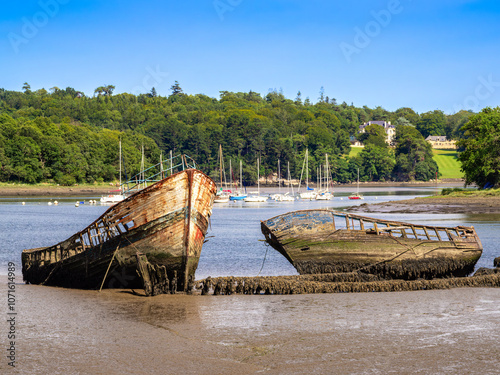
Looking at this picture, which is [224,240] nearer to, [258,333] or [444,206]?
[258,333]

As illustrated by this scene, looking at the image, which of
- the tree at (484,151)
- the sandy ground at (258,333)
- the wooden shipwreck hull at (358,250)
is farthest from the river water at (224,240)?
the tree at (484,151)

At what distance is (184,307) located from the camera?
18672 mm

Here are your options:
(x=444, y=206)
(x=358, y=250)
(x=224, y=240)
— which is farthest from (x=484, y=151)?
(x=358, y=250)

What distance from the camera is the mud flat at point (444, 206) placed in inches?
2694

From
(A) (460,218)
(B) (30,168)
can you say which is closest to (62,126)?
(B) (30,168)

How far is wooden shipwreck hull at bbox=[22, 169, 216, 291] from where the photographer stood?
20.6 meters

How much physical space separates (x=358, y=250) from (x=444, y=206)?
5347 cm

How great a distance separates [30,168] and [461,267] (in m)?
133

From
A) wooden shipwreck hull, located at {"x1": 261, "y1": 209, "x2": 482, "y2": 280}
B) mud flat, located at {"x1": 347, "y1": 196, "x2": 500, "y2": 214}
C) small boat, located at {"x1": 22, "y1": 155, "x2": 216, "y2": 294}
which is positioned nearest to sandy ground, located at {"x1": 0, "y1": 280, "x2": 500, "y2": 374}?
small boat, located at {"x1": 22, "y1": 155, "x2": 216, "y2": 294}

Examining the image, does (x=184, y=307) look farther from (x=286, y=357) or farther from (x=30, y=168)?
(x=30, y=168)

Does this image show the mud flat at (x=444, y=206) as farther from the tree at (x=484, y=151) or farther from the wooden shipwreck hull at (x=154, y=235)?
the wooden shipwreck hull at (x=154, y=235)

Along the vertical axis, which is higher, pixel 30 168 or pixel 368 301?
pixel 30 168

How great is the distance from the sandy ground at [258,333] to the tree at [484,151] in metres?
62.2

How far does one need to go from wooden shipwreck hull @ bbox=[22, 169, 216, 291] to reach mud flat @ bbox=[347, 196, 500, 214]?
52.2m
